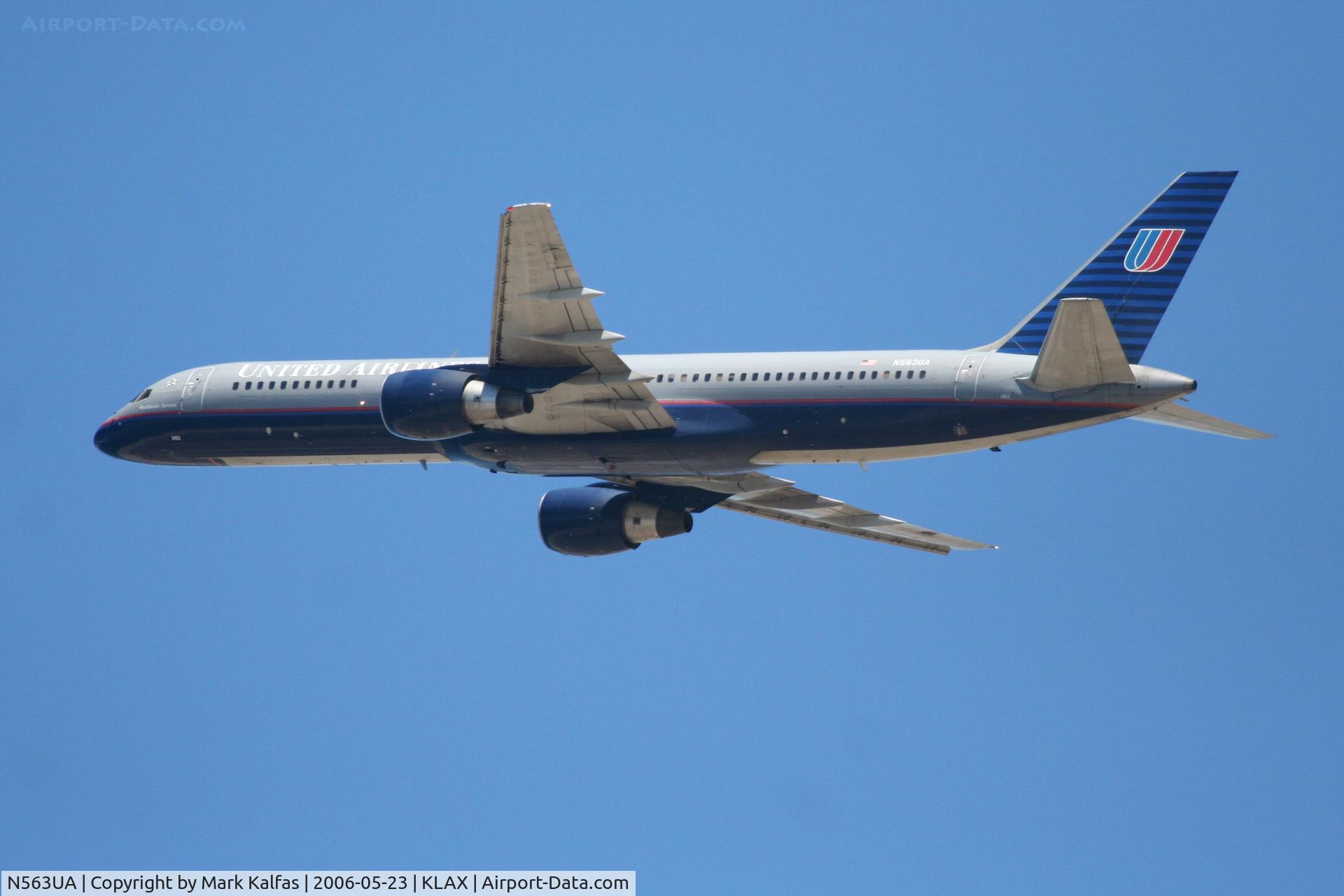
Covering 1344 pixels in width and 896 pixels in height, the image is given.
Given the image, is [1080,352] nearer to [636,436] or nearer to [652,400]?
[652,400]

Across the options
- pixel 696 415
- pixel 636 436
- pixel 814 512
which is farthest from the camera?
pixel 814 512

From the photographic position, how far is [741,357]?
4488 cm

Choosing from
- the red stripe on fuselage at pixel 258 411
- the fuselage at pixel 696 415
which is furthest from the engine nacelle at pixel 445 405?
the red stripe on fuselage at pixel 258 411

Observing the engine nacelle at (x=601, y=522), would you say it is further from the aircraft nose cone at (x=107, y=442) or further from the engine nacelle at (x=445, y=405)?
the aircraft nose cone at (x=107, y=442)

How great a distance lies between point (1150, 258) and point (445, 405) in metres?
15.9

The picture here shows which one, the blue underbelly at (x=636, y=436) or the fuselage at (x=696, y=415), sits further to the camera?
the blue underbelly at (x=636, y=436)

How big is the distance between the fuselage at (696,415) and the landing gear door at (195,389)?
0.05 m

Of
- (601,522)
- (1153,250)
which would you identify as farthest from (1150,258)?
(601,522)

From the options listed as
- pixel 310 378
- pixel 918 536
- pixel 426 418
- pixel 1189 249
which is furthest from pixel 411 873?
pixel 1189 249

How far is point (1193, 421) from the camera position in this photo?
40.5 metres

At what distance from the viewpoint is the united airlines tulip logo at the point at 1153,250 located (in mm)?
41094

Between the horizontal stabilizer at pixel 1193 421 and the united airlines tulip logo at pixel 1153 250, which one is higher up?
the united airlines tulip logo at pixel 1153 250

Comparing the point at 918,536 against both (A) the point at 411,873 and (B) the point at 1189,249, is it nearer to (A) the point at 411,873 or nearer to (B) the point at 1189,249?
(B) the point at 1189,249

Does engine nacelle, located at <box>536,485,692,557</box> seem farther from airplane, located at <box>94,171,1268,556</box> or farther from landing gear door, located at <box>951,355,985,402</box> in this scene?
landing gear door, located at <box>951,355,985,402</box>
